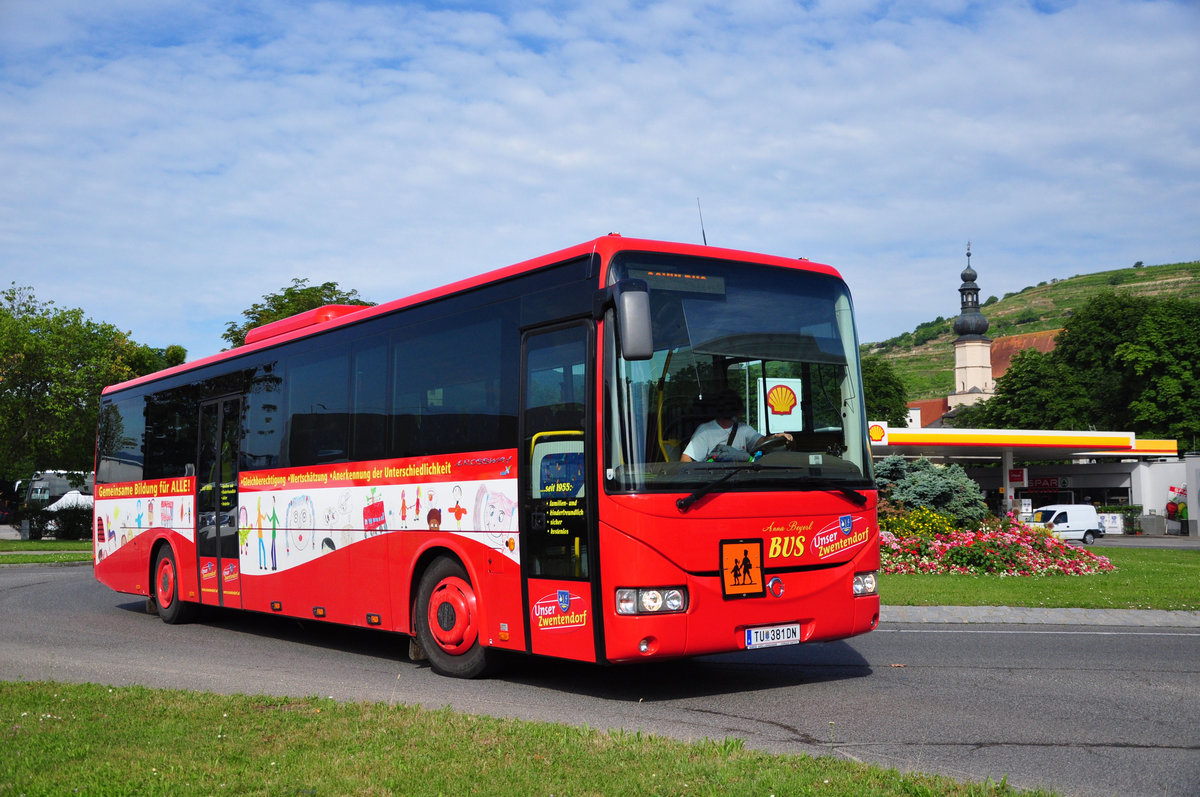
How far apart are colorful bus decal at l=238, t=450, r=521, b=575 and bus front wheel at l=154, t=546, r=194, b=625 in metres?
2.37

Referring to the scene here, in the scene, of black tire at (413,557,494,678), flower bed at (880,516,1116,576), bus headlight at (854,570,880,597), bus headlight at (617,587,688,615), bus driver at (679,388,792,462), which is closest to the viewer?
bus headlight at (617,587,688,615)

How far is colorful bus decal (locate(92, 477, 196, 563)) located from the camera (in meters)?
15.1

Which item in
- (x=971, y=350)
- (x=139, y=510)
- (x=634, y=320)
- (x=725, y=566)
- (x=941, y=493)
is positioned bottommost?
(x=725, y=566)

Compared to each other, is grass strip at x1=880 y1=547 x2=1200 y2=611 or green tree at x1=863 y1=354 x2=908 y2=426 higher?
green tree at x1=863 y1=354 x2=908 y2=426

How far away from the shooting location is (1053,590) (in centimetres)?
1808

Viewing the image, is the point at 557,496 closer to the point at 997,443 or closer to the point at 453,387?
the point at 453,387

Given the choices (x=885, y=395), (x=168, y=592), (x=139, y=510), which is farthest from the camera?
(x=885, y=395)

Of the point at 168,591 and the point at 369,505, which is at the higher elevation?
the point at 369,505

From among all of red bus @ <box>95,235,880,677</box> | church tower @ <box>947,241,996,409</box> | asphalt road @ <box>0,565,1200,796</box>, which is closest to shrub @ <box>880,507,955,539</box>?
asphalt road @ <box>0,565,1200,796</box>

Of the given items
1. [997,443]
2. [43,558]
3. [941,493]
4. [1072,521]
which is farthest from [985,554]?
[997,443]

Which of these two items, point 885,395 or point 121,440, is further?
point 885,395

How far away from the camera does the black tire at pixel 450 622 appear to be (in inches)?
383

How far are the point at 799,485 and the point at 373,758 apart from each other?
13.1ft

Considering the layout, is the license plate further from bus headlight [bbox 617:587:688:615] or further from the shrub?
the shrub
